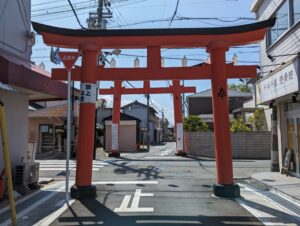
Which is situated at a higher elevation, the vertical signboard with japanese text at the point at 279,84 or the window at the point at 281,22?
the window at the point at 281,22

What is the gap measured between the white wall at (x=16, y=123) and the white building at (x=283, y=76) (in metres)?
8.16

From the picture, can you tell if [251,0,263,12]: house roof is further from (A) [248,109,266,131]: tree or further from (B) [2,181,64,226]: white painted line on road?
(B) [2,181,64,226]: white painted line on road

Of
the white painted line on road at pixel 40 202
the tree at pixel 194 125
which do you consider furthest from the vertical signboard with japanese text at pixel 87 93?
the tree at pixel 194 125

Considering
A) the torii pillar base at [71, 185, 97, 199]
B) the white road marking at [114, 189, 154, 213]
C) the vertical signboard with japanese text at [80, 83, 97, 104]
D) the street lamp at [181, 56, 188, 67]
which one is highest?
the street lamp at [181, 56, 188, 67]

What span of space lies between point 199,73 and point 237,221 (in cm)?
450

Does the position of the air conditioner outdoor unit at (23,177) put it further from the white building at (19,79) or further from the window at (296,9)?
the window at (296,9)

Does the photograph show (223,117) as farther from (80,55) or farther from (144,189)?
(80,55)

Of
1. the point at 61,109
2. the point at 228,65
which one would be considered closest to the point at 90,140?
the point at 228,65

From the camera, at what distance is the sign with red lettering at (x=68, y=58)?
32.8ft

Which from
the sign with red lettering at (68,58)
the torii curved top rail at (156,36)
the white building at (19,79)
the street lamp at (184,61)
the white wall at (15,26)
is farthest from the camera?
the street lamp at (184,61)

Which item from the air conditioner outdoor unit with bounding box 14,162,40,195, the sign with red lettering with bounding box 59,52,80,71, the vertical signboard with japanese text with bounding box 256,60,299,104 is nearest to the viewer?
the sign with red lettering with bounding box 59,52,80,71

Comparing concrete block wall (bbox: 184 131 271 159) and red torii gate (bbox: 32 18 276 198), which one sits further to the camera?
concrete block wall (bbox: 184 131 271 159)

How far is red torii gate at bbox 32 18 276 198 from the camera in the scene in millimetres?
10258

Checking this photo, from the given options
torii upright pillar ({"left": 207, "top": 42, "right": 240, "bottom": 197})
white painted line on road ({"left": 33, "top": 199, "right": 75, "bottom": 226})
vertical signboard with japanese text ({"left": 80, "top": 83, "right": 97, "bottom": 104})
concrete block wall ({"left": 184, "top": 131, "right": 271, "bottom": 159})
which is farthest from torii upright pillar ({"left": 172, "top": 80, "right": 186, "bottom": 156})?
white painted line on road ({"left": 33, "top": 199, "right": 75, "bottom": 226})
